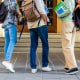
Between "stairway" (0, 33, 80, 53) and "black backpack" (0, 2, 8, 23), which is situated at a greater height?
"black backpack" (0, 2, 8, 23)

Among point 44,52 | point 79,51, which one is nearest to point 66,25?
point 44,52

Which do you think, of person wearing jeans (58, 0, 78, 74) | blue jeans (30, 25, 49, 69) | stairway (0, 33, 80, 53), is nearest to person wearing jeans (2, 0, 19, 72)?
blue jeans (30, 25, 49, 69)

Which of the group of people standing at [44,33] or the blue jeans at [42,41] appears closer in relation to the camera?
the group of people standing at [44,33]

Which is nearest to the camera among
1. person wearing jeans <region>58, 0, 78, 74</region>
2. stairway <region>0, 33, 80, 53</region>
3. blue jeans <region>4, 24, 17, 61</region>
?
person wearing jeans <region>58, 0, 78, 74</region>

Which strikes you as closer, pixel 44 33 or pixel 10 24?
pixel 44 33

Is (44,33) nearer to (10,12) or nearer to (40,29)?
(40,29)

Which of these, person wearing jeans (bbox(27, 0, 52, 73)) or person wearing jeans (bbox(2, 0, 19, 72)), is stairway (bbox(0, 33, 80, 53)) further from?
person wearing jeans (bbox(27, 0, 52, 73))

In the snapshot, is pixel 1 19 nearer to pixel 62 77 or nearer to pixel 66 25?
pixel 66 25

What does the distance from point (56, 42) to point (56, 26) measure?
2.12m

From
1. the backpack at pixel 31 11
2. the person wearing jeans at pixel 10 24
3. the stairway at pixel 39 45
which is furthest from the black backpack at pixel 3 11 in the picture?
the stairway at pixel 39 45

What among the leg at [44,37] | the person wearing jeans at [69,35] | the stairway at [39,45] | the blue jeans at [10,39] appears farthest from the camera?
the stairway at [39,45]

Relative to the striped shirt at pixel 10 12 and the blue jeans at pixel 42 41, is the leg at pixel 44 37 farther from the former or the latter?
the striped shirt at pixel 10 12

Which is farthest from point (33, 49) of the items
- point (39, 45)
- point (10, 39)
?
point (39, 45)

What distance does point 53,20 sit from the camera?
392 inches
